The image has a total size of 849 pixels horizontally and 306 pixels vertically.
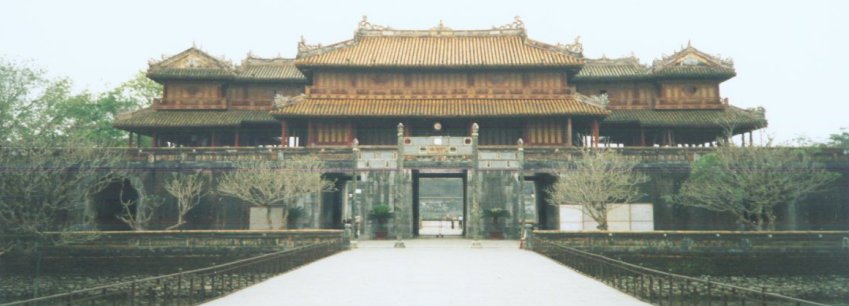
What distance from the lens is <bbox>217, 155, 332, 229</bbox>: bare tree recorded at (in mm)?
30391

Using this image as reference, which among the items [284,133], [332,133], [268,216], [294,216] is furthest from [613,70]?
[268,216]

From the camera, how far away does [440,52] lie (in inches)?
1566

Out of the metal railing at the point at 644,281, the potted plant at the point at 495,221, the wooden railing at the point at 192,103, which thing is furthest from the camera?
the wooden railing at the point at 192,103

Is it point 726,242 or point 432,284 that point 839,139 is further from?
point 432,284

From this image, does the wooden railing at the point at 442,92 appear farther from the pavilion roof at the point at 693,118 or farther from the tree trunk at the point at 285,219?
the tree trunk at the point at 285,219

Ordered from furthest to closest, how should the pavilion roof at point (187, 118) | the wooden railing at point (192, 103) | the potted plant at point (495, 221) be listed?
the wooden railing at point (192, 103) → the pavilion roof at point (187, 118) → the potted plant at point (495, 221)

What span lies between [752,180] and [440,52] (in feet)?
63.6

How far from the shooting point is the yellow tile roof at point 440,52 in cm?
3775

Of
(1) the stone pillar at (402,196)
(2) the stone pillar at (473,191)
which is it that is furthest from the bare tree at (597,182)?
(1) the stone pillar at (402,196)

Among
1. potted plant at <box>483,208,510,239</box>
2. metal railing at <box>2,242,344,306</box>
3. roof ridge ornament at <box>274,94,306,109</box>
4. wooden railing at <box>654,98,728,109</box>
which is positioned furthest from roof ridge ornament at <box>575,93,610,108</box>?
metal railing at <box>2,242,344,306</box>

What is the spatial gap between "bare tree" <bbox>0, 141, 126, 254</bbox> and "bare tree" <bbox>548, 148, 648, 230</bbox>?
21786 mm

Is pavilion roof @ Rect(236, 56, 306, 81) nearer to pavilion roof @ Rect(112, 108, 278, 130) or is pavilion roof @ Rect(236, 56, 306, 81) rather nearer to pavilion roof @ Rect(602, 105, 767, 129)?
pavilion roof @ Rect(112, 108, 278, 130)

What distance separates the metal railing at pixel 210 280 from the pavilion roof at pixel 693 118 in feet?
78.1

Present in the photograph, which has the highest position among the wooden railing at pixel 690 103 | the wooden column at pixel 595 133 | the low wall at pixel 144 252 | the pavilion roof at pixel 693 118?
the wooden railing at pixel 690 103
